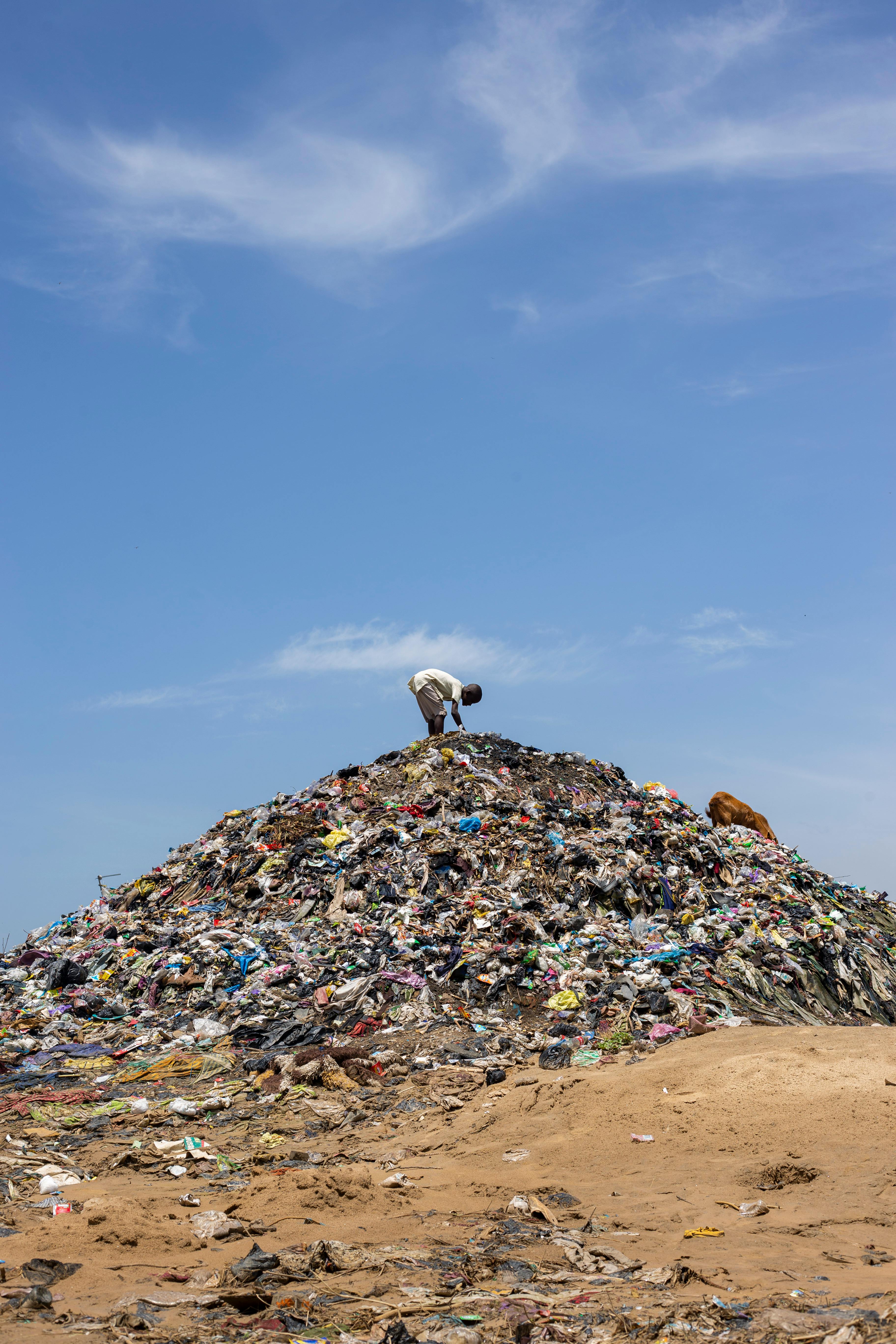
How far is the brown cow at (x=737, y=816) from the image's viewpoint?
17953 millimetres

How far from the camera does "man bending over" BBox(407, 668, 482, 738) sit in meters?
15.8

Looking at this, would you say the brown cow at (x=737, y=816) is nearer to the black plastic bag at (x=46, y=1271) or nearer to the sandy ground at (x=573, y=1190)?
the sandy ground at (x=573, y=1190)

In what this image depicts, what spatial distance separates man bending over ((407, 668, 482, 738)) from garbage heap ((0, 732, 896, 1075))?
0.37m

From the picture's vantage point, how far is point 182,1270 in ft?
15.1

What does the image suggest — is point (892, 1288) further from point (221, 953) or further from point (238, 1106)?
point (221, 953)

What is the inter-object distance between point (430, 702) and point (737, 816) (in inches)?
245

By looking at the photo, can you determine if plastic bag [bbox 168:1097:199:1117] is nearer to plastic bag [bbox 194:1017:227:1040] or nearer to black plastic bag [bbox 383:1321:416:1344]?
plastic bag [bbox 194:1017:227:1040]

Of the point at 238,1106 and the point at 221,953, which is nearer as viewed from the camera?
the point at 238,1106

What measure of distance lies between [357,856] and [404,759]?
9.63 ft

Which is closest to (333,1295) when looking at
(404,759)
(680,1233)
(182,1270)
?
(182,1270)

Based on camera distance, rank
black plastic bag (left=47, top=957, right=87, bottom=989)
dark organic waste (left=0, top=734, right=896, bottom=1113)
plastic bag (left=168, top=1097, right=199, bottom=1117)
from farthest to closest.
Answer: black plastic bag (left=47, top=957, right=87, bottom=989) → dark organic waste (left=0, top=734, right=896, bottom=1113) → plastic bag (left=168, top=1097, right=199, bottom=1117)

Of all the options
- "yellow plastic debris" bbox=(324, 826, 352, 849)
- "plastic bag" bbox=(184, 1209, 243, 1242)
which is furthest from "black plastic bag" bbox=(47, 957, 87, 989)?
"plastic bag" bbox=(184, 1209, 243, 1242)

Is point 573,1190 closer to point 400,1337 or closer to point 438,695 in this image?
point 400,1337

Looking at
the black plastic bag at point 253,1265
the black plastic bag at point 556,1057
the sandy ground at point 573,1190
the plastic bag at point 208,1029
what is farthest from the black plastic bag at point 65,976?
the black plastic bag at point 253,1265
